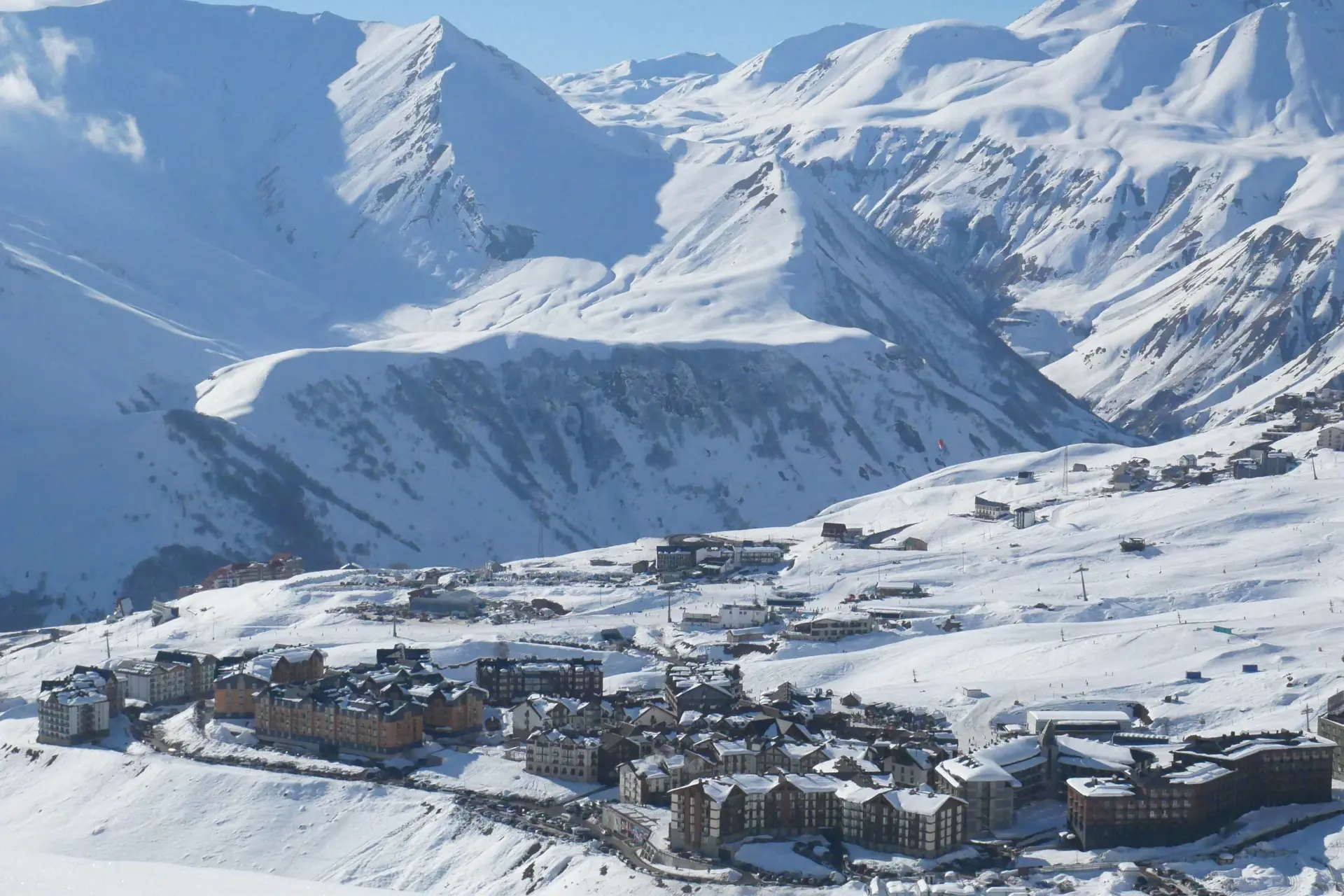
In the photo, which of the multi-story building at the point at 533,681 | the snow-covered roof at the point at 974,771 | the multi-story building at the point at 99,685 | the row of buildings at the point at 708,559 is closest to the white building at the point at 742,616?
the row of buildings at the point at 708,559

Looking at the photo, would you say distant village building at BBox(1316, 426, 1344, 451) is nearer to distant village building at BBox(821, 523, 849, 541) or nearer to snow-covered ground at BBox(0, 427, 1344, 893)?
snow-covered ground at BBox(0, 427, 1344, 893)

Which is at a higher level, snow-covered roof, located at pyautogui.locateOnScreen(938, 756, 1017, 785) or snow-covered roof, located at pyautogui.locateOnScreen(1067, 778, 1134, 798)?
snow-covered roof, located at pyautogui.locateOnScreen(938, 756, 1017, 785)

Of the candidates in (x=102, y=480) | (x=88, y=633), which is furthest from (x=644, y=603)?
(x=102, y=480)

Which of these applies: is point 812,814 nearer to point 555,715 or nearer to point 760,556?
point 555,715

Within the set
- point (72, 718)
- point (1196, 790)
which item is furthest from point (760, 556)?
point (1196, 790)

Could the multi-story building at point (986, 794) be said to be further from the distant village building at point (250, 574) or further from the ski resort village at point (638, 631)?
the distant village building at point (250, 574)

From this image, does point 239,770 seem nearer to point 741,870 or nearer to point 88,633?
point 741,870

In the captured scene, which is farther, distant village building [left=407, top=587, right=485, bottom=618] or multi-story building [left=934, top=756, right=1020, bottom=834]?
distant village building [left=407, top=587, right=485, bottom=618]

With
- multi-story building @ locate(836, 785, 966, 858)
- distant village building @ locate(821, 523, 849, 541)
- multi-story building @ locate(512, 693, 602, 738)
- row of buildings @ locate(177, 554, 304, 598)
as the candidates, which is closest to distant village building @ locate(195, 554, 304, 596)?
row of buildings @ locate(177, 554, 304, 598)
